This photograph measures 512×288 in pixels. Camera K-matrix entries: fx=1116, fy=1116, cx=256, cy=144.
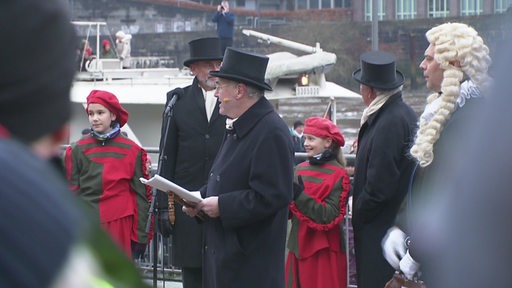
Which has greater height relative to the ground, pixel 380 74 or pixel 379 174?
pixel 380 74

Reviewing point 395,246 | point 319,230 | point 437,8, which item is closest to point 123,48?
point 319,230

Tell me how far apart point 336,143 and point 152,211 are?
51.9 inches

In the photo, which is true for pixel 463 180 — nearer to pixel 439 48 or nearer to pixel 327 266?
pixel 439 48

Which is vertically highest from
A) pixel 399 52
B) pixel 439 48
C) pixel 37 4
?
pixel 37 4

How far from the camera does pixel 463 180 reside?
186 cm

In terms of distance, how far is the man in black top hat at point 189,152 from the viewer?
7074mm

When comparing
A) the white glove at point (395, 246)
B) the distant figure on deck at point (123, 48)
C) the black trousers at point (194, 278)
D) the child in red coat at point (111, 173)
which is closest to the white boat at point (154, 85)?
the distant figure on deck at point (123, 48)

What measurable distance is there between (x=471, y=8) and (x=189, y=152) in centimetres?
4173

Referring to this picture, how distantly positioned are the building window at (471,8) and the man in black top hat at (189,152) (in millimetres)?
40684

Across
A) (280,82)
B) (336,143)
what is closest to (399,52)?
(280,82)

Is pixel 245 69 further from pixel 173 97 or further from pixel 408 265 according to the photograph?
pixel 408 265

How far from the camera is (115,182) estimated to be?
7539mm

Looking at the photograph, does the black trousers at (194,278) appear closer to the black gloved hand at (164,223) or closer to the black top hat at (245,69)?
the black gloved hand at (164,223)

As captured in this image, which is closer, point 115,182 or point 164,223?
point 164,223
